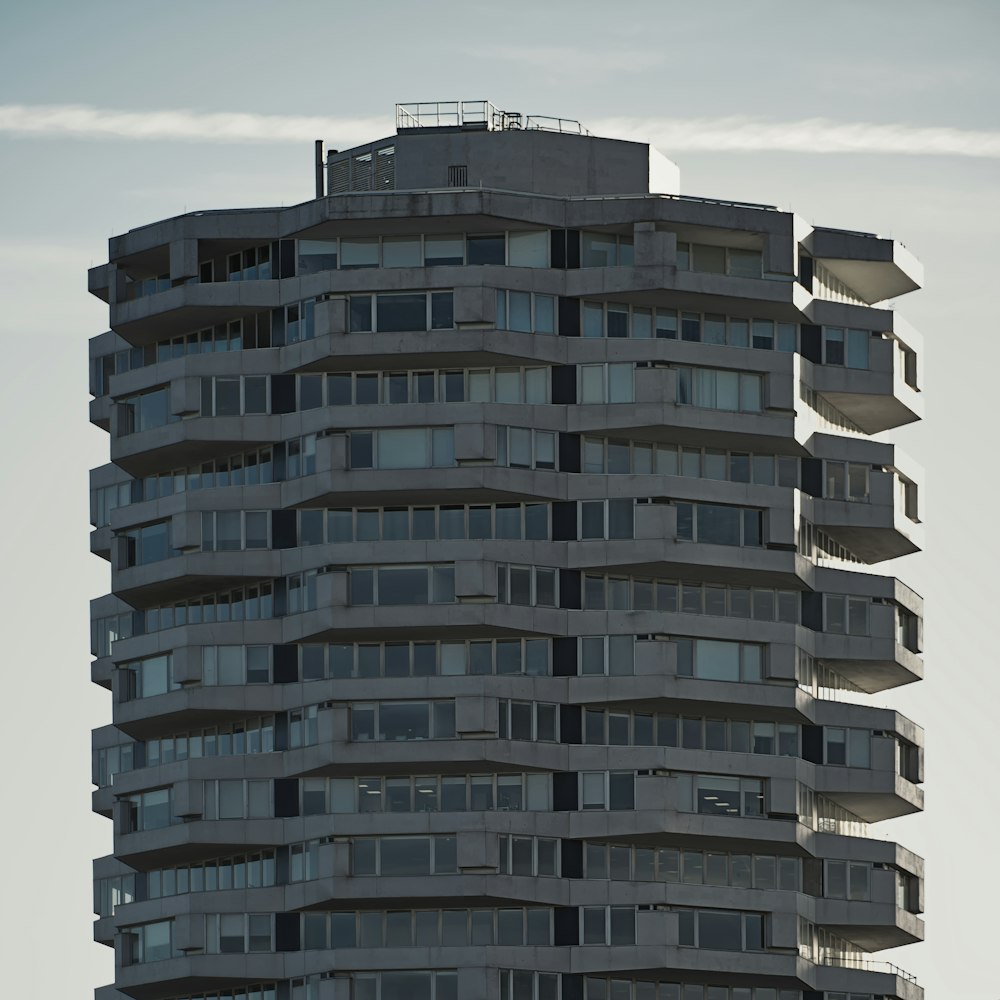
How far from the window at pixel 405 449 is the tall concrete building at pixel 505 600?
14cm

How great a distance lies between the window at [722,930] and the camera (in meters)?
165

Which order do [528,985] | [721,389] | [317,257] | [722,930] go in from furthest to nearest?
[317,257] < [721,389] < [722,930] < [528,985]

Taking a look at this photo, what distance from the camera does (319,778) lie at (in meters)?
166

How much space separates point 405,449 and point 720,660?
17175 millimetres

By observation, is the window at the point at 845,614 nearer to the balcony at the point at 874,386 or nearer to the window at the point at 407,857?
the balcony at the point at 874,386

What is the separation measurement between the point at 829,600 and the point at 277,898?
29.2 meters

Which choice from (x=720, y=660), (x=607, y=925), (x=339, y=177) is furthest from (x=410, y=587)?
(x=339, y=177)

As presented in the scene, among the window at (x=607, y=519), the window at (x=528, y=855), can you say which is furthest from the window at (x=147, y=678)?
the window at (x=607, y=519)

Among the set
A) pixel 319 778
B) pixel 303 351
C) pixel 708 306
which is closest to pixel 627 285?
pixel 708 306

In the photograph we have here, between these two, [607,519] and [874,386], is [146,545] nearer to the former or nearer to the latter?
[607,519]

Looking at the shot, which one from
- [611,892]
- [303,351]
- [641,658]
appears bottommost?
[611,892]

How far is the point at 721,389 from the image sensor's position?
170 m

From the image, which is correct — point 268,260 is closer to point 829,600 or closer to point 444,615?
point 444,615

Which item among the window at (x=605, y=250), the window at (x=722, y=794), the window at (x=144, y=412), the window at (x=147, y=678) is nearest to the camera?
the window at (x=722, y=794)
